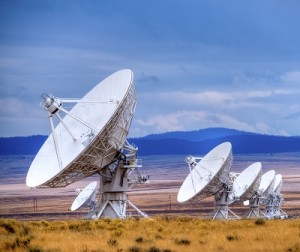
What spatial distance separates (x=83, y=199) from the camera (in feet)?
202

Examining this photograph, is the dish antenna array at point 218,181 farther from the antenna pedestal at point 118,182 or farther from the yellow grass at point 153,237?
the yellow grass at point 153,237

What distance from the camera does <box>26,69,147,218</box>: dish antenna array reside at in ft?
134

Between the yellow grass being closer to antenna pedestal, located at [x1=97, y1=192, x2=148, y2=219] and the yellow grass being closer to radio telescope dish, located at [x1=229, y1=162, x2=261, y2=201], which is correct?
antenna pedestal, located at [x1=97, y1=192, x2=148, y2=219]

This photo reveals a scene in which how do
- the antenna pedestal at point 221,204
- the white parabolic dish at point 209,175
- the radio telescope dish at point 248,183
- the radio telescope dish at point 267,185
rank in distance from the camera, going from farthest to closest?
the radio telescope dish at point 267,185 → the radio telescope dish at point 248,183 → the antenna pedestal at point 221,204 → the white parabolic dish at point 209,175

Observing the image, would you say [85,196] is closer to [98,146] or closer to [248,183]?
[248,183]

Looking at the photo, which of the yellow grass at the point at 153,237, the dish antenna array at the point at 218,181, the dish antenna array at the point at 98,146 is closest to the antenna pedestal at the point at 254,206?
the dish antenna array at the point at 218,181

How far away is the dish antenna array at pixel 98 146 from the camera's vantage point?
4088 centimetres

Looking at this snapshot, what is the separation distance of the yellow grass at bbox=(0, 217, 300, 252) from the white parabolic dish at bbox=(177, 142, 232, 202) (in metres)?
20.9

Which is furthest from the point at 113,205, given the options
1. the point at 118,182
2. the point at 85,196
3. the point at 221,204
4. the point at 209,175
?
the point at 221,204

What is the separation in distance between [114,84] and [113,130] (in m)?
4.17

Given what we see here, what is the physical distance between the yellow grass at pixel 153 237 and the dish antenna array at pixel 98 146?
5.81 m

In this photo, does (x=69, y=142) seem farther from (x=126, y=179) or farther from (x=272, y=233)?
(x=272, y=233)

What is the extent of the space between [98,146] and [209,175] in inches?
728

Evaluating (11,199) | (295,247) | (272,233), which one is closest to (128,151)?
(272,233)
